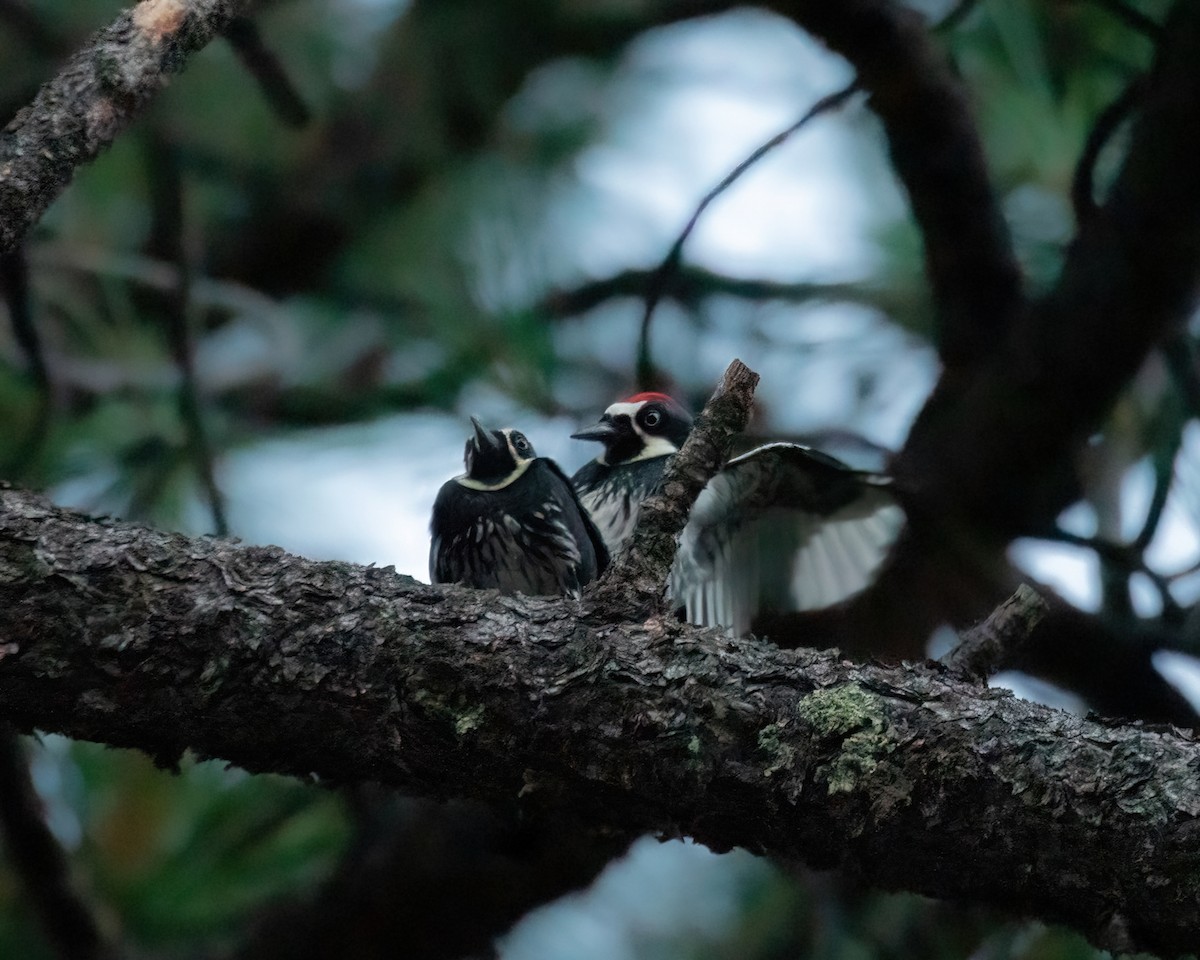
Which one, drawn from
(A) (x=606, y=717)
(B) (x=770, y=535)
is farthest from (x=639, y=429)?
(A) (x=606, y=717)

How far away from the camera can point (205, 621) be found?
4.84 ft

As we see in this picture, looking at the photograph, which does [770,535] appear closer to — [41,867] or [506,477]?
[506,477]

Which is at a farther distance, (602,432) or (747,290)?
(747,290)

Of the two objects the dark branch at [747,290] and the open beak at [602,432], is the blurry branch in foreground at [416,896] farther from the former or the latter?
the dark branch at [747,290]

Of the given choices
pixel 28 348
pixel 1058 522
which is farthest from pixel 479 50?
pixel 1058 522

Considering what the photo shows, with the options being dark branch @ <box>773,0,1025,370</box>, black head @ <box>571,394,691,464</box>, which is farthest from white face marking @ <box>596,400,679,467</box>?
dark branch @ <box>773,0,1025,370</box>

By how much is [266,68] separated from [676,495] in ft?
3.87

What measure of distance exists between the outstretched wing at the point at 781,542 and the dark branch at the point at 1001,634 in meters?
0.70

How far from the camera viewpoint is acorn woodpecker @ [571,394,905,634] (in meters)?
2.58

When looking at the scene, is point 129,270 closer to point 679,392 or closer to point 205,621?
point 679,392

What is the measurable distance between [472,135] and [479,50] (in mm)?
276

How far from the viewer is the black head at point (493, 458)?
245 cm

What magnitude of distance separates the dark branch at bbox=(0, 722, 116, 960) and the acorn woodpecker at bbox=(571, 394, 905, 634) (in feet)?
3.83

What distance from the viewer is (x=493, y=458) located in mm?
2463
